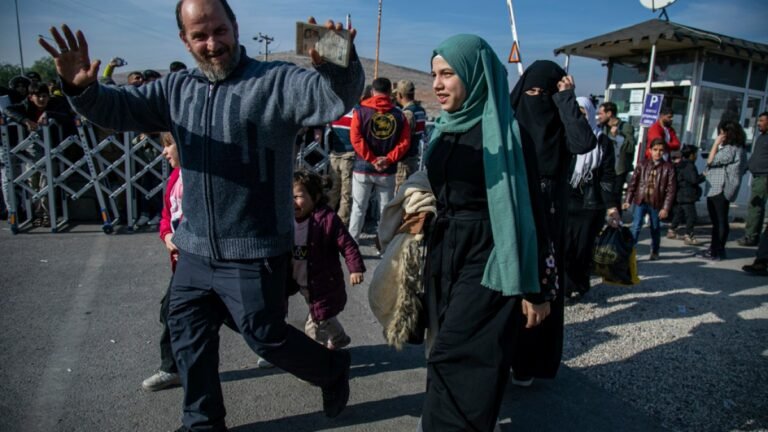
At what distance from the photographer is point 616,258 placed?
481 centimetres

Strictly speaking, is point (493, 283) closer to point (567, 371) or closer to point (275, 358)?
point (275, 358)

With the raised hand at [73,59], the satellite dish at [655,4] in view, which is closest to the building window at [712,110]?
the satellite dish at [655,4]

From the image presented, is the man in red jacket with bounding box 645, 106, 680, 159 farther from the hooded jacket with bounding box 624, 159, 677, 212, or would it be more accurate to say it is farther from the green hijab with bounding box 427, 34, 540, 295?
the green hijab with bounding box 427, 34, 540, 295

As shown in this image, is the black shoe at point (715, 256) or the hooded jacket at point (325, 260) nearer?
the hooded jacket at point (325, 260)

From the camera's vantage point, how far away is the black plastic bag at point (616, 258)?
15.8 ft

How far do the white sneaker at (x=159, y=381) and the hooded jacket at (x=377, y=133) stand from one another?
3.71 metres

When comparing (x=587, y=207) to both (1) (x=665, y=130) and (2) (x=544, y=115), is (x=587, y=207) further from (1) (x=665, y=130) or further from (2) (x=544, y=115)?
(1) (x=665, y=130)

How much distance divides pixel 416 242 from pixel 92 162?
6.32 m

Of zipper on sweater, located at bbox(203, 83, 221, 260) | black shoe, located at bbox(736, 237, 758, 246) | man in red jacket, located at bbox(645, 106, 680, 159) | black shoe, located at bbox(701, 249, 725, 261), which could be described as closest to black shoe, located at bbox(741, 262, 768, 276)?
black shoe, located at bbox(701, 249, 725, 261)

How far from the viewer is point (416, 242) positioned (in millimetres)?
2703

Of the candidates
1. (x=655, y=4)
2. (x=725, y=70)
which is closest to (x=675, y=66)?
(x=725, y=70)

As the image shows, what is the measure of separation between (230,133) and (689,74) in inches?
470

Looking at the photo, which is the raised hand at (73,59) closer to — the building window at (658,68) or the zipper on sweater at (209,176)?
the zipper on sweater at (209,176)

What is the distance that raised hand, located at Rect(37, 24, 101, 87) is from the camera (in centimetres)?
205
